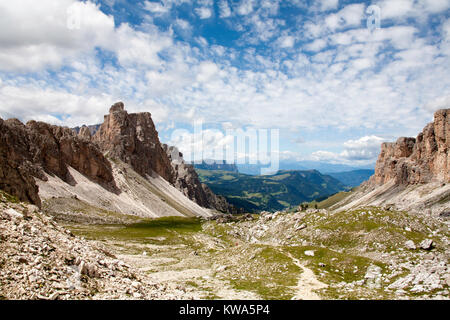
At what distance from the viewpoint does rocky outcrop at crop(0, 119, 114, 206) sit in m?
72.8

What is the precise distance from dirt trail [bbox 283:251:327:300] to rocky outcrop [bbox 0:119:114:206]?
69.8 m

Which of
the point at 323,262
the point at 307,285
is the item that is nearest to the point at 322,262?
the point at 323,262

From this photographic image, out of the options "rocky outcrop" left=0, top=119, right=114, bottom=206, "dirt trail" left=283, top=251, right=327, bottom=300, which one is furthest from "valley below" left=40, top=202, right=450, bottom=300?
"rocky outcrop" left=0, top=119, right=114, bottom=206

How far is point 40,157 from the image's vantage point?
13162cm

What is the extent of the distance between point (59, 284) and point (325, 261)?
116 feet

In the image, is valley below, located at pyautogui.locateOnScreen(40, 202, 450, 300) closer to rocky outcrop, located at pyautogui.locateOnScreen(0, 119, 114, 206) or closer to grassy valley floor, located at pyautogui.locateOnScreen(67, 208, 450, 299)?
grassy valley floor, located at pyautogui.locateOnScreen(67, 208, 450, 299)

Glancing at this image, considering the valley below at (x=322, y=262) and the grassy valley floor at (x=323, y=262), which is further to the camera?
the grassy valley floor at (x=323, y=262)

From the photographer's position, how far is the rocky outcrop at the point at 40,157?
7281cm

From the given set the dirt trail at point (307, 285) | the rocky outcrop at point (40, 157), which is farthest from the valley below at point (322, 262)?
the rocky outcrop at point (40, 157)

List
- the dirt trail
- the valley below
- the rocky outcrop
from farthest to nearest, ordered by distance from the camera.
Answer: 1. the rocky outcrop
2. the valley below
3. the dirt trail

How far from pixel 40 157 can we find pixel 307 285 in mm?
140169

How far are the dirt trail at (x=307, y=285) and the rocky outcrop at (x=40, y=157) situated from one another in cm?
6983

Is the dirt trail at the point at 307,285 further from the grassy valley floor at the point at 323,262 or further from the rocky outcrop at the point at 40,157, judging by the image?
the rocky outcrop at the point at 40,157
